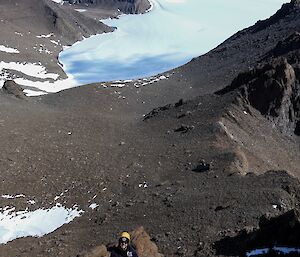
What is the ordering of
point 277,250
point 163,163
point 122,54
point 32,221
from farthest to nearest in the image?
point 122,54, point 163,163, point 32,221, point 277,250

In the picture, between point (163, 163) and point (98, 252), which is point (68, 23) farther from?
point (98, 252)

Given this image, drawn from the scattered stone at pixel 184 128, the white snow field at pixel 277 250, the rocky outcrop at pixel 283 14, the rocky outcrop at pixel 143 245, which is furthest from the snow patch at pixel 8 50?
the white snow field at pixel 277 250

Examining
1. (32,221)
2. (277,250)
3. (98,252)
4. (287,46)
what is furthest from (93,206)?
(287,46)

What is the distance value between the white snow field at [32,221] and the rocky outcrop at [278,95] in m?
20.0

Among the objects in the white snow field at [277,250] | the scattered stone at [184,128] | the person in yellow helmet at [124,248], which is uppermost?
the person in yellow helmet at [124,248]

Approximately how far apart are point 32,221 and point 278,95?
2392 cm

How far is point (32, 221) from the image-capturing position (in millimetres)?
28906

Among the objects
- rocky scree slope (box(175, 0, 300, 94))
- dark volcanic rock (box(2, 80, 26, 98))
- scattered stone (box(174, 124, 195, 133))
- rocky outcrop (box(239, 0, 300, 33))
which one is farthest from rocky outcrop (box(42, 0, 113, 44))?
scattered stone (box(174, 124, 195, 133))

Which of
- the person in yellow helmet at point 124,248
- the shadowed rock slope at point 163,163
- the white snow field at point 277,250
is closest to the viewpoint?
the person in yellow helmet at point 124,248

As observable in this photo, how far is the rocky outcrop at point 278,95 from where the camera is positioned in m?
43.7

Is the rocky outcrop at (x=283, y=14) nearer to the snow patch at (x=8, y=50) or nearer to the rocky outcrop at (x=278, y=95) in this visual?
the rocky outcrop at (x=278, y=95)

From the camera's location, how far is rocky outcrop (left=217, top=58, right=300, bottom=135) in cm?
4369

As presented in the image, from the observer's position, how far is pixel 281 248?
58.0ft

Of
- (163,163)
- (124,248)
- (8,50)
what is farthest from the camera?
(8,50)
